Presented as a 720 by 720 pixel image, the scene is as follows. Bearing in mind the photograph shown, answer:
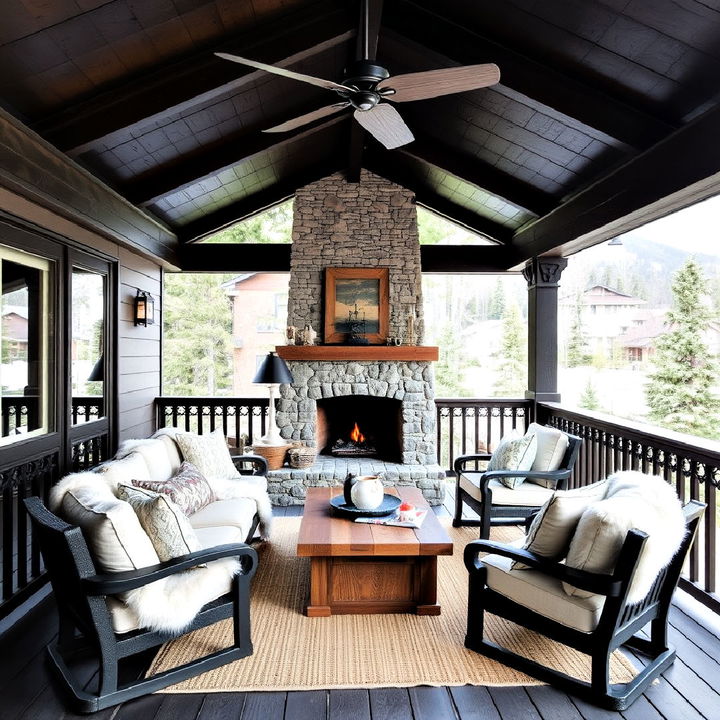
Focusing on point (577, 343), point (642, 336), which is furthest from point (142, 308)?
point (642, 336)

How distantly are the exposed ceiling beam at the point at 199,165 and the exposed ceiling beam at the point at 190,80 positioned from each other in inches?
51.3

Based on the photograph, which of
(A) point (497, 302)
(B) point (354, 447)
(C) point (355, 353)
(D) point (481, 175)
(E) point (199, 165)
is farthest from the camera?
(A) point (497, 302)

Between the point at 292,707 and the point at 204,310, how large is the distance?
14.0 metres

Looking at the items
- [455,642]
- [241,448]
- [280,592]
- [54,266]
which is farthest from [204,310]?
[455,642]

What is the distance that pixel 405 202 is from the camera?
21.4 feet

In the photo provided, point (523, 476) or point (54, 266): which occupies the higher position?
point (54, 266)

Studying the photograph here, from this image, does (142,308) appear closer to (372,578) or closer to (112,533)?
(112,533)

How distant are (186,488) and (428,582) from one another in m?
1.66

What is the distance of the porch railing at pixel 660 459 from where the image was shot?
→ 10.8ft

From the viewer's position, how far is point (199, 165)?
5203 millimetres

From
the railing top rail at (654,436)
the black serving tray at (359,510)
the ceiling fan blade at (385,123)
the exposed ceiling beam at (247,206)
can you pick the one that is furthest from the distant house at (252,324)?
the ceiling fan blade at (385,123)

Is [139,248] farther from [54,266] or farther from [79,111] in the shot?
[79,111]

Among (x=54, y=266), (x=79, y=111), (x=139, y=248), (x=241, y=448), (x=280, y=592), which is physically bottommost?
(x=280, y=592)

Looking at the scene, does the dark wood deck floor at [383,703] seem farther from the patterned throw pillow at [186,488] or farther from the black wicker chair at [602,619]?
the patterned throw pillow at [186,488]
